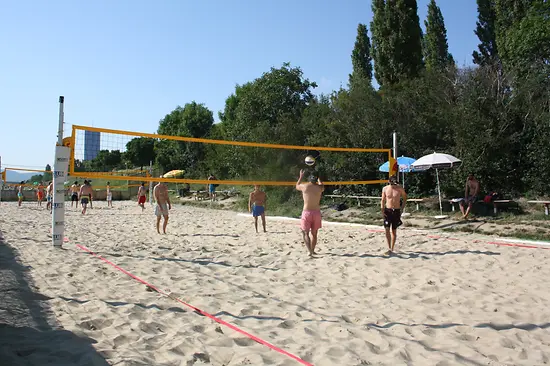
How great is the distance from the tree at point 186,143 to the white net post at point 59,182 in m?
30.2

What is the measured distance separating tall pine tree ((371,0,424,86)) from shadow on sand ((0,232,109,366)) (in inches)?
660

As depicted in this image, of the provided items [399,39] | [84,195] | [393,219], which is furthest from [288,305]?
[399,39]

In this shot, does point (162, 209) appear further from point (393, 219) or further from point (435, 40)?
point (435, 40)

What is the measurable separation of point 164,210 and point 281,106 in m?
14.5

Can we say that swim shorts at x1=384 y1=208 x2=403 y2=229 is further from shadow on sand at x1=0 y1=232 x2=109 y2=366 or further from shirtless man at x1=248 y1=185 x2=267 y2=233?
shadow on sand at x1=0 y1=232 x2=109 y2=366

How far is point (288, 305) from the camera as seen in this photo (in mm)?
3850

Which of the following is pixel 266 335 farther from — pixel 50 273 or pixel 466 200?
A: pixel 466 200

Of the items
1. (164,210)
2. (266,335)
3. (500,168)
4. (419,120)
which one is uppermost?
(419,120)

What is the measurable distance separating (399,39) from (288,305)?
665 inches

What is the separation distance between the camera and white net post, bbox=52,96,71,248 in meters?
6.56

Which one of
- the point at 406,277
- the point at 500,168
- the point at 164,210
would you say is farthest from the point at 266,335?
the point at 500,168

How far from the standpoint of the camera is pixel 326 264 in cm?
570

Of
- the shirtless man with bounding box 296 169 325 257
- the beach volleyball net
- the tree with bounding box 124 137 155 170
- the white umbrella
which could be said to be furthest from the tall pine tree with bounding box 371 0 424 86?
the tree with bounding box 124 137 155 170

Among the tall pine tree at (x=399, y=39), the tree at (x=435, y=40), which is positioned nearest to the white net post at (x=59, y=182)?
the tall pine tree at (x=399, y=39)
